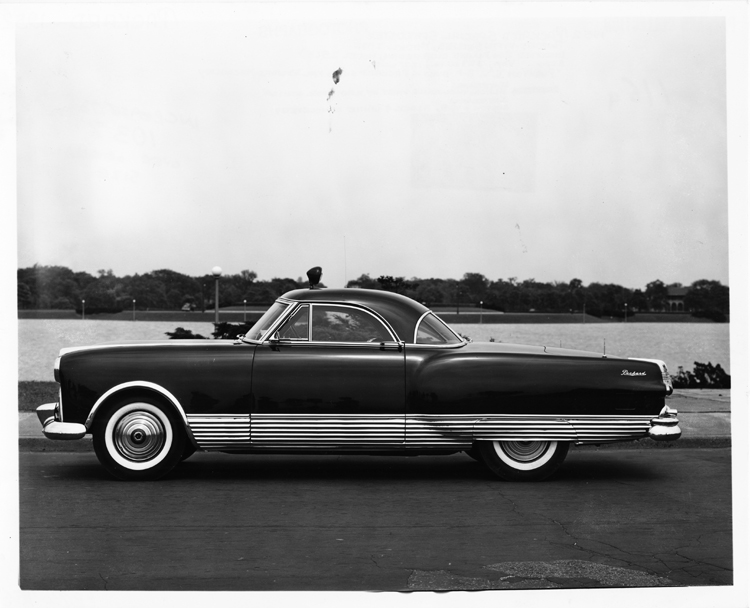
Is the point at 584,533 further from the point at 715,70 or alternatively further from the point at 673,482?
the point at 715,70

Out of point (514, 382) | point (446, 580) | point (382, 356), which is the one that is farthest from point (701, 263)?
point (446, 580)

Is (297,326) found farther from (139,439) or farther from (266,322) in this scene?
(139,439)

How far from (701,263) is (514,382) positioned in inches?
98.5

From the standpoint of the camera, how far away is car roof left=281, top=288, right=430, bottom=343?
646 cm

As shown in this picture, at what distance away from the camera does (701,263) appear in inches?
293

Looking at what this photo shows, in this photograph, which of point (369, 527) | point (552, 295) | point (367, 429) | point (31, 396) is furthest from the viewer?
point (31, 396)

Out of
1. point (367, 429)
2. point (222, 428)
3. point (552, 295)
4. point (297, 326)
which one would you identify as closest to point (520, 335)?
point (552, 295)

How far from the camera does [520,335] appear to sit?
8461 mm

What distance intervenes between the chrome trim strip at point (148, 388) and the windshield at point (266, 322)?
0.79 m

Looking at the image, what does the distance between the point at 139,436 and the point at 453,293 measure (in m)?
3.61

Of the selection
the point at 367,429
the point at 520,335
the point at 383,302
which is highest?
the point at 383,302

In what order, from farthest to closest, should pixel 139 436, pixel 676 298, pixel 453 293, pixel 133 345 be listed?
pixel 453 293
pixel 676 298
pixel 133 345
pixel 139 436

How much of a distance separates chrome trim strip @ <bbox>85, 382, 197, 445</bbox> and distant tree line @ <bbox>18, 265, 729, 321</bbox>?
1734 millimetres

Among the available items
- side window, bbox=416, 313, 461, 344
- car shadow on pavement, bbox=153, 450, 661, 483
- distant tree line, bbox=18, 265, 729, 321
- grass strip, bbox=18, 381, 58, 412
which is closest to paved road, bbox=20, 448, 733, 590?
car shadow on pavement, bbox=153, 450, 661, 483
